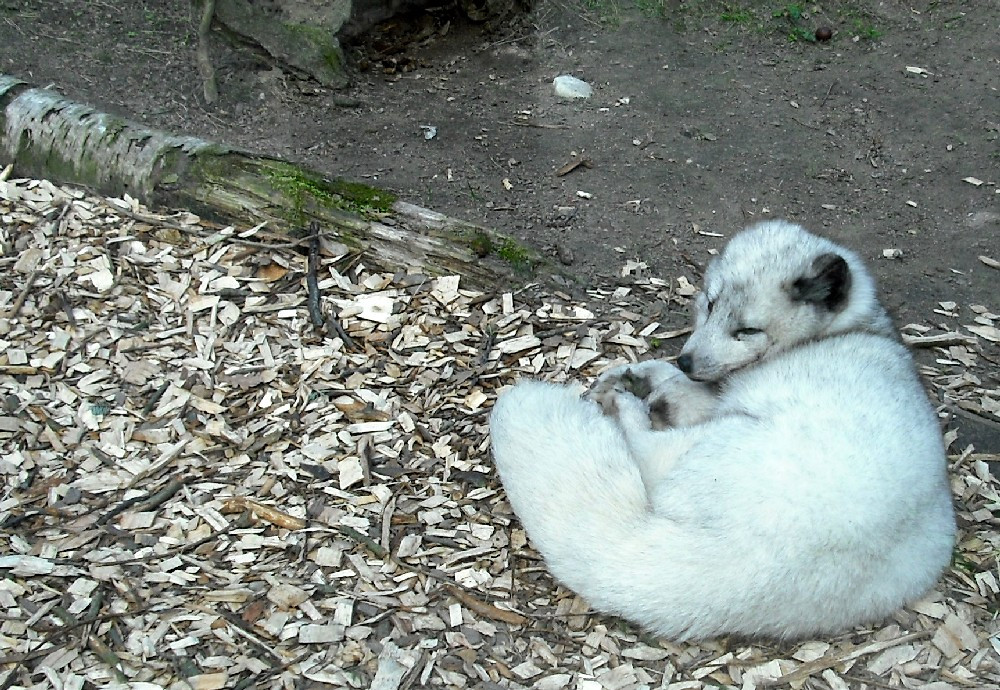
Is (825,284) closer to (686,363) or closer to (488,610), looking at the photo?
(686,363)

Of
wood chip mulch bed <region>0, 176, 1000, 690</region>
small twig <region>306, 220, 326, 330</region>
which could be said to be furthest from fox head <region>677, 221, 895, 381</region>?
small twig <region>306, 220, 326, 330</region>

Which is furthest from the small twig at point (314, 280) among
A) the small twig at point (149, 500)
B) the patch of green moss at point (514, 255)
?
the small twig at point (149, 500)

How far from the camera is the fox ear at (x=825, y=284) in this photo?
3.63 metres

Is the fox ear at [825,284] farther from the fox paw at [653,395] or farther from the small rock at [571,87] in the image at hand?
the small rock at [571,87]

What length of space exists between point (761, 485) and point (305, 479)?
1.76 m

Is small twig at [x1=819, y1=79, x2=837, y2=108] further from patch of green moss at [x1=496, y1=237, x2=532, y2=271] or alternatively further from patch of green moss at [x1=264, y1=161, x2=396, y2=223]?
patch of green moss at [x1=264, y1=161, x2=396, y2=223]

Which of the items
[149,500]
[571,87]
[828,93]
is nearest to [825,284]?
[149,500]

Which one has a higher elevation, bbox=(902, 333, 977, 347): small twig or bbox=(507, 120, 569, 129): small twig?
bbox=(507, 120, 569, 129): small twig

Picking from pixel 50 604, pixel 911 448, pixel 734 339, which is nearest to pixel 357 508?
pixel 50 604

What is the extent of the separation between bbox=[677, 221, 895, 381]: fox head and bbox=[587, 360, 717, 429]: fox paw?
4.5 inches

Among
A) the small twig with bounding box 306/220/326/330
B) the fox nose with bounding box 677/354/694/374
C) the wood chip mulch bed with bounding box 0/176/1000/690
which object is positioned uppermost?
the fox nose with bounding box 677/354/694/374

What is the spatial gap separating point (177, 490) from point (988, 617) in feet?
9.87

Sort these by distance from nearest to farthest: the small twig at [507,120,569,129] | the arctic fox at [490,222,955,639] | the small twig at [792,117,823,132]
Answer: the arctic fox at [490,222,955,639] < the small twig at [507,120,569,129] < the small twig at [792,117,823,132]

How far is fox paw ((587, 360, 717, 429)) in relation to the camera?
3811mm
